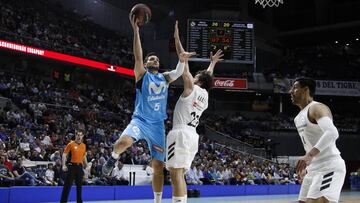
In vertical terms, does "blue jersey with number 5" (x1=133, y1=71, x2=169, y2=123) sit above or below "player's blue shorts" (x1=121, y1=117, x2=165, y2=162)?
above

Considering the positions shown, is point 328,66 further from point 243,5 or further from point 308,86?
point 308,86

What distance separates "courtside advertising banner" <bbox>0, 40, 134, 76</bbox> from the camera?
17781 mm

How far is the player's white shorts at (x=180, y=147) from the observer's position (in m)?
5.30

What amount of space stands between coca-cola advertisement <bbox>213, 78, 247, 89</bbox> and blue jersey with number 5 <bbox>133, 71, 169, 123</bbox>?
19300 mm

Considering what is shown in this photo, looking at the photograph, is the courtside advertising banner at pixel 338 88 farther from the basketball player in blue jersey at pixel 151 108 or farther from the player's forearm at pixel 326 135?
the player's forearm at pixel 326 135

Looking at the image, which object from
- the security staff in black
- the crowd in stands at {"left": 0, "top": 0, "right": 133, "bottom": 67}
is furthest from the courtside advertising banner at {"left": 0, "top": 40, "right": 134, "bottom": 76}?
the security staff in black

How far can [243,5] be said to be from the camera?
3141cm

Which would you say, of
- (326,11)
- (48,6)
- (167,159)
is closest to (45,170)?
(167,159)

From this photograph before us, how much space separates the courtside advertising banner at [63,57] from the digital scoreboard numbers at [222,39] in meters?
4.80

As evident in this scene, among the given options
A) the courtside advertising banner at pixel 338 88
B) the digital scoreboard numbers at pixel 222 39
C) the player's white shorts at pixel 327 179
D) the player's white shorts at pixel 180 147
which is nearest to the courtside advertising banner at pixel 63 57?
the digital scoreboard numbers at pixel 222 39

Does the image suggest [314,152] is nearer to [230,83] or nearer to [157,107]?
[157,107]

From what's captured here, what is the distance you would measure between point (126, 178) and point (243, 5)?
20707 millimetres

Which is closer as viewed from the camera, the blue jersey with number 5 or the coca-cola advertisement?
the blue jersey with number 5

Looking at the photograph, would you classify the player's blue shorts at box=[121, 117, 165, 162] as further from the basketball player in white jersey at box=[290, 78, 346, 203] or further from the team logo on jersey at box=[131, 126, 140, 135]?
the basketball player in white jersey at box=[290, 78, 346, 203]
